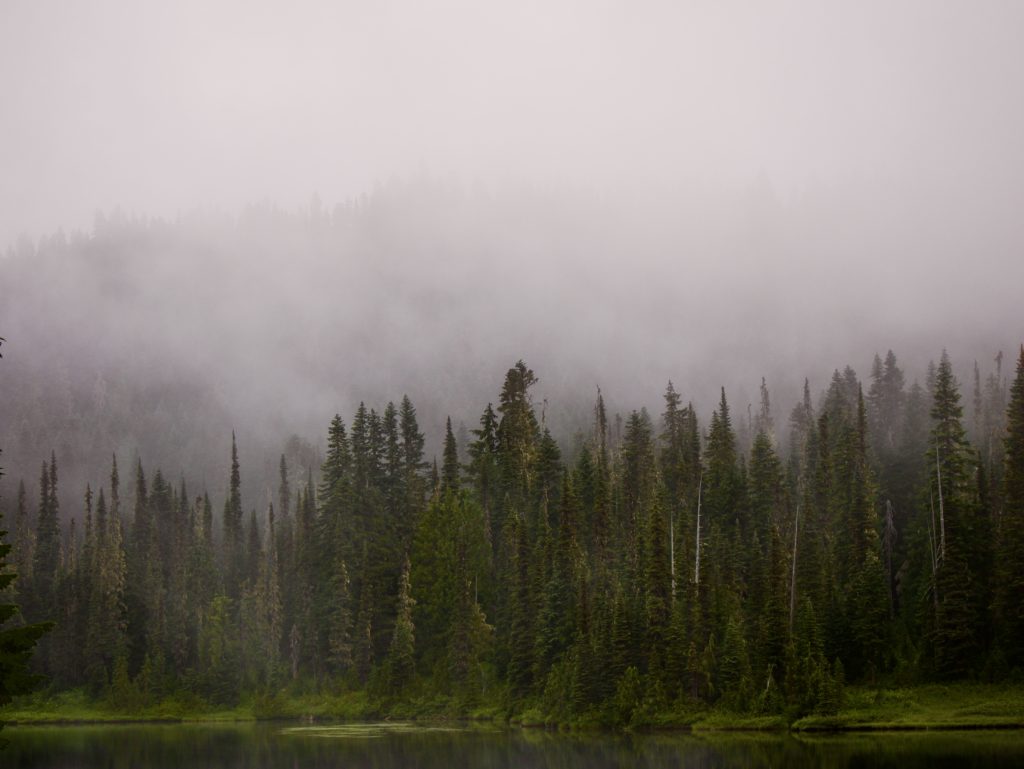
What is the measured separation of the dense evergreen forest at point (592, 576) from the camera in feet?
323

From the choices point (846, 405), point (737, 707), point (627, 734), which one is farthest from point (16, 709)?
point (846, 405)

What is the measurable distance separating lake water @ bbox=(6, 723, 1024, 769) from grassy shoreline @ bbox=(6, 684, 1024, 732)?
14.1ft

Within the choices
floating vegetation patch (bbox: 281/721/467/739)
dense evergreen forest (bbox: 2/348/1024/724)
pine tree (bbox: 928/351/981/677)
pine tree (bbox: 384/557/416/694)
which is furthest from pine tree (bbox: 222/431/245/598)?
pine tree (bbox: 928/351/981/677)

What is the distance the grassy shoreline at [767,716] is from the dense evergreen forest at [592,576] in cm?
165

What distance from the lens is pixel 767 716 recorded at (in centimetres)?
9438

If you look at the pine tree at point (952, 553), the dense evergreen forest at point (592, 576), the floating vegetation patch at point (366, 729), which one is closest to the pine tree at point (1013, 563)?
the dense evergreen forest at point (592, 576)

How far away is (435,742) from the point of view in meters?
95.2

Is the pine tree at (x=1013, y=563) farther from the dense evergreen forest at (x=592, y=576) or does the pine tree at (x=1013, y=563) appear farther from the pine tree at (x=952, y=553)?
the pine tree at (x=952, y=553)

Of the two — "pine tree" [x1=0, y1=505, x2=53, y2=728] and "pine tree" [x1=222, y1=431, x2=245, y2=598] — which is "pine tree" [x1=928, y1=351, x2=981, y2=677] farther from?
"pine tree" [x1=222, y1=431, x2=245, y2=598]

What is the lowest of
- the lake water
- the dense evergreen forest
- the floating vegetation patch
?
the floating vegetation patch

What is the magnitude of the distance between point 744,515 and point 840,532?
1889cm

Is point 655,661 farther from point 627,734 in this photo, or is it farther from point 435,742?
point 435,742

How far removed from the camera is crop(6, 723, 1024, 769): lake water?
66.8m

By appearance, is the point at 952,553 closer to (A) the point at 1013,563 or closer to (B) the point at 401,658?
(A) the point at 1013,563
